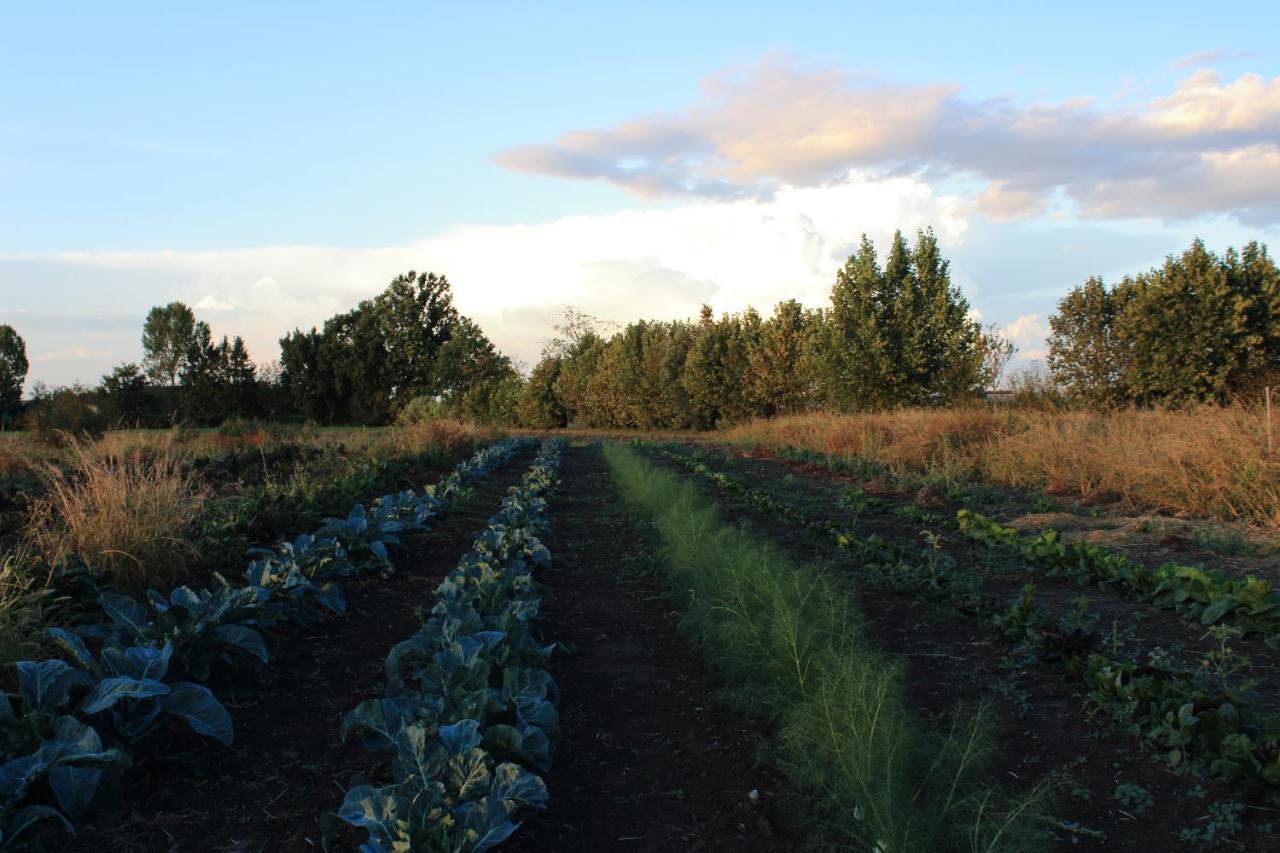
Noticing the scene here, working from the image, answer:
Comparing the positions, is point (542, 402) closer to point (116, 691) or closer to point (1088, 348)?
point (1088, 348)

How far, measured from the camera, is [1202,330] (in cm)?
2280

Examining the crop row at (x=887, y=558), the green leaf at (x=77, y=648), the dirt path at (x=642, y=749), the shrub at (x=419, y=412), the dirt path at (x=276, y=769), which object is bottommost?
the dirt path at (x=642, y=749)

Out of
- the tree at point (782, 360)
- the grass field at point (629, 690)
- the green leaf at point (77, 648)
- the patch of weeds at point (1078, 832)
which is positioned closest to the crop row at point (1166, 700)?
the grass field at point (629, 690)

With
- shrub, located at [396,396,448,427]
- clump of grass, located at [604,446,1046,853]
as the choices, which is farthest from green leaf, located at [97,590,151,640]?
shrub, located at [396,396,448,427]

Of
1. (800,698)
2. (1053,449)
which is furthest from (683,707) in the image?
(1053,449)

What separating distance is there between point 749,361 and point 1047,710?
3330cm

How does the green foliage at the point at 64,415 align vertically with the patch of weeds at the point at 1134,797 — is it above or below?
above

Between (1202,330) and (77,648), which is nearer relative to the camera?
(77,648)

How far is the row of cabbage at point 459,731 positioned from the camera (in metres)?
2.61

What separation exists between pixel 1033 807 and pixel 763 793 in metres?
0.99

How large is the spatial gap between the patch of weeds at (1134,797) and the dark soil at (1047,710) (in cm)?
2

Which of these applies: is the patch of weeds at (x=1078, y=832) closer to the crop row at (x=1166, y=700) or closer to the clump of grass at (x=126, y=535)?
the crop row at (x=1166, y=700)

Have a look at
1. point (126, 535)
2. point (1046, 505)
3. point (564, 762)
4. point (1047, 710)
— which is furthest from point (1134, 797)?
point (1046, 505)

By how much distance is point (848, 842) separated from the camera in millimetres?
2850
